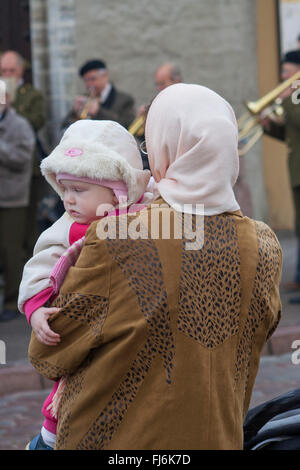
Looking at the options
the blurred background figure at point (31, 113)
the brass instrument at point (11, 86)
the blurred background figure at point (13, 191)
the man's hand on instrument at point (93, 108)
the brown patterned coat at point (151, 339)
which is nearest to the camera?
the brown patterned coat at point (151, 339)

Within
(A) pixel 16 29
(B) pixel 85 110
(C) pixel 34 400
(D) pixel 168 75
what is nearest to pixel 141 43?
(A) pixel 16 29

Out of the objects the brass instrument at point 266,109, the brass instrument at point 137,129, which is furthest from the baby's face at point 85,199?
the brass instrument at point 266,109

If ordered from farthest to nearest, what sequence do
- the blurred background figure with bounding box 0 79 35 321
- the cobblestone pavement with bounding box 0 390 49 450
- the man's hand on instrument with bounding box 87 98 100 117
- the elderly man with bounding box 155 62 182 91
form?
the elderly man with bounding box 155 62 182 91 < the man's hand on instrument with bounding box 87 98 100 117 < the blurred background figure with bounding box 0 79 35 321 < the cobblestone pavement with bounding box 0 390 49 450

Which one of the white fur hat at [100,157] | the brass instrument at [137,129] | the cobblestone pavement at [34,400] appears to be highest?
the white fur hat at [100,157]

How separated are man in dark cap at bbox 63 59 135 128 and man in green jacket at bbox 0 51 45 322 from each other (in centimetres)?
41

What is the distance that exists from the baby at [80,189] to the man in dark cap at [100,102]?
542 centimetres

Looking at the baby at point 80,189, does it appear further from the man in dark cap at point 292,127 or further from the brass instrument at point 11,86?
the man in dark cap at point 292,127

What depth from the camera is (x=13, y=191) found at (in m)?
8.08

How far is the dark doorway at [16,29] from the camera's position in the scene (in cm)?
1027

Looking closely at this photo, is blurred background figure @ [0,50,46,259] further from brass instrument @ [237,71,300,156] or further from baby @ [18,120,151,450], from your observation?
baby @ [18,120,151,450]

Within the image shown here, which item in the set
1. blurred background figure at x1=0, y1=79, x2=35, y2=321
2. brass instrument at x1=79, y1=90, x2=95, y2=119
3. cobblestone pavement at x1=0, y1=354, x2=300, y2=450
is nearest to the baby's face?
cobblestone pavement at x1=0, y1=354, x2=300, y2=450

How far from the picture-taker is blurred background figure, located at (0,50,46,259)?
8.70m

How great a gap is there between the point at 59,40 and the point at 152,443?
8.13 metres
